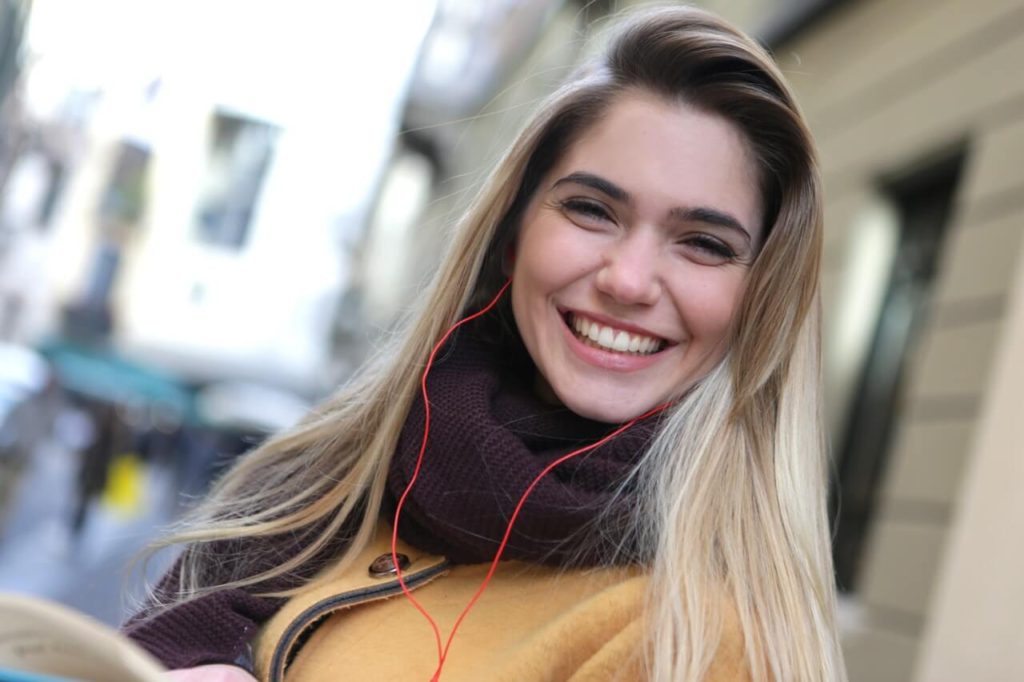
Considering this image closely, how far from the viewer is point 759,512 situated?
1.62 meters

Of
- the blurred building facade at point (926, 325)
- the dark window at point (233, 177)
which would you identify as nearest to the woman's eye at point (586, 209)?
the blurred building facade at point (926, 325)

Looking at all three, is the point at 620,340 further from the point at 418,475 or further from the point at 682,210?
the point at 418,475

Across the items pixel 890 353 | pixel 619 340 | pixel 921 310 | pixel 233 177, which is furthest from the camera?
pixel 233 177

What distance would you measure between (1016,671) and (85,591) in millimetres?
6654

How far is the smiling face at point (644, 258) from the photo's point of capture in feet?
5.76

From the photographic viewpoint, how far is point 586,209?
184cm

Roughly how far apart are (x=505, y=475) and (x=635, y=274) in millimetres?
331

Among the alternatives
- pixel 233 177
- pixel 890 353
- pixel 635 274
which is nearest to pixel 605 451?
pixel 635 274

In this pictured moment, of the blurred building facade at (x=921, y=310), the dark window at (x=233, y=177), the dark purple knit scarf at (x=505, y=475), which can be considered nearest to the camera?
the dark purple knit scarf at (x=505, y=475)

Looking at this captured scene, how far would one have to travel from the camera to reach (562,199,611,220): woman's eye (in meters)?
1.82

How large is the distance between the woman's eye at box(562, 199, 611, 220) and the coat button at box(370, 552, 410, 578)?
57 cm

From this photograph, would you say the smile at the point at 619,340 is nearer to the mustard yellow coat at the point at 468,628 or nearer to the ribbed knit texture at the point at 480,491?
the ribbed knit texture at the point at 480,491

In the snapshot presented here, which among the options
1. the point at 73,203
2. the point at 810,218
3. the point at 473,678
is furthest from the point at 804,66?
the point at 73,203

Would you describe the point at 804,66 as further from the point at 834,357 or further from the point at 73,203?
the point at 73,203
